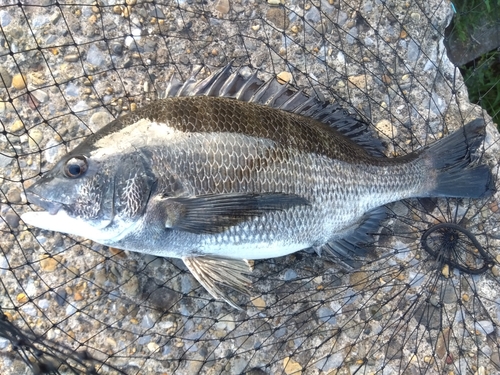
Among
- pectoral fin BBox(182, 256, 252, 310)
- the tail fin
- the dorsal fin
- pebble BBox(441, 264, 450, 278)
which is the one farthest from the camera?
pebble BBox(441, 264, 450, 278)

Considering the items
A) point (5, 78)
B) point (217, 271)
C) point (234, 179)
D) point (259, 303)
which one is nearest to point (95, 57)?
point (5, 78)

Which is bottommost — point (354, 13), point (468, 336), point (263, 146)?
point (468, 336)

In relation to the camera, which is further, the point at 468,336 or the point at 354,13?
the point at 354,13

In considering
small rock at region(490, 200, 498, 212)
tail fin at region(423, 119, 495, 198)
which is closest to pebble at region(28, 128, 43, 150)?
tail fin at region(423, 119, 495, 198)

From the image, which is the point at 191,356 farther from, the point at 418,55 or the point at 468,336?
the point at 418,55

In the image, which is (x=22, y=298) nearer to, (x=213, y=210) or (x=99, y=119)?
(x=99, y=119)

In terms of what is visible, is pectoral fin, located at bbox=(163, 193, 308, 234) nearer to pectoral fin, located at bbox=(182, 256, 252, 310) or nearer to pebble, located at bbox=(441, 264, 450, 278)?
pectoral fin, located at bbox=(182, 256, 252, 310)

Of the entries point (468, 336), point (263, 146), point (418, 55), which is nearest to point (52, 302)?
point (263, 146)
